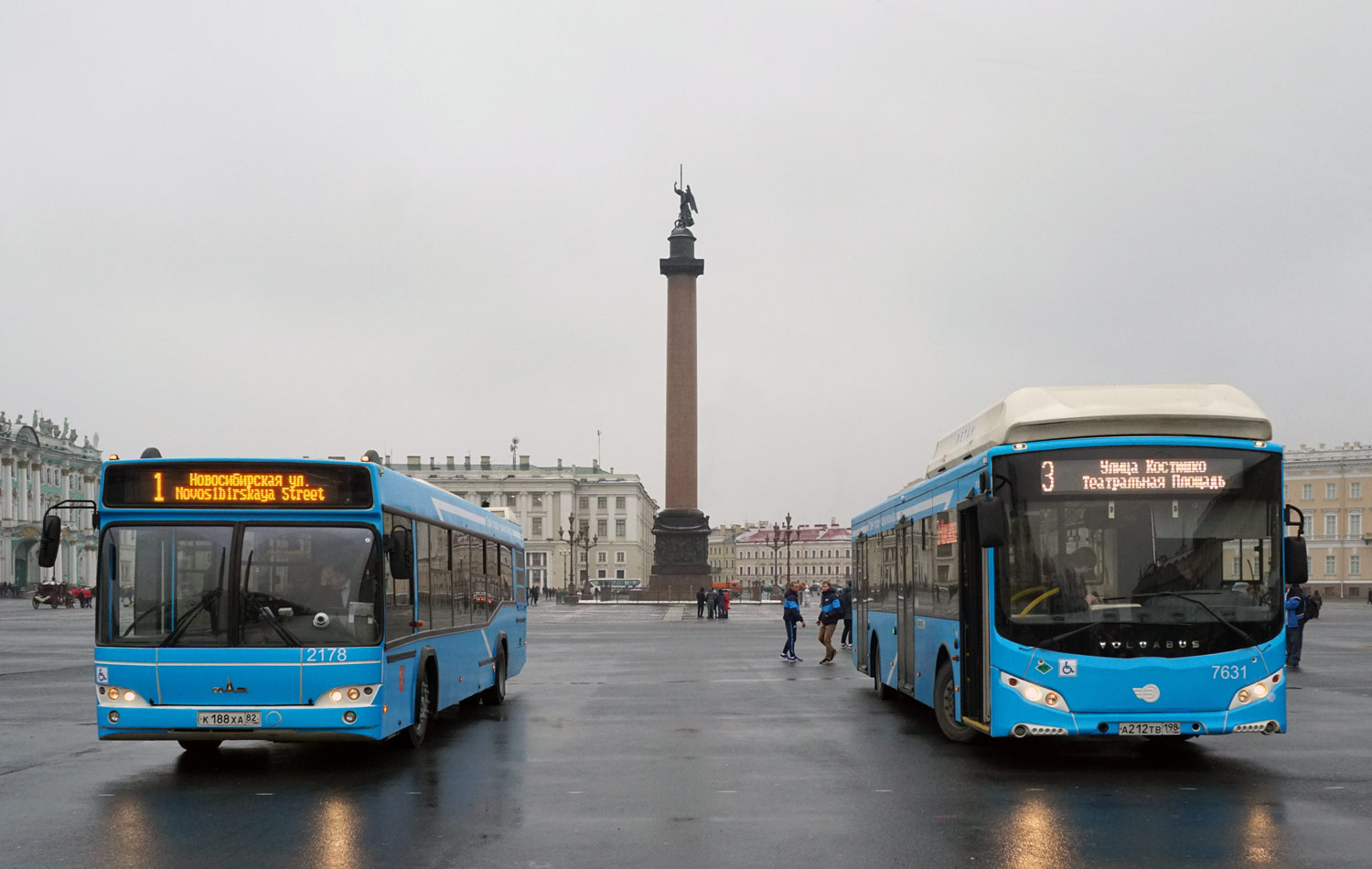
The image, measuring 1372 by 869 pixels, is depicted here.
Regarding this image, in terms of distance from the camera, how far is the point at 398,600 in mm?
11711

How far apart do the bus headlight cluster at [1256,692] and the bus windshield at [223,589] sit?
6489mm

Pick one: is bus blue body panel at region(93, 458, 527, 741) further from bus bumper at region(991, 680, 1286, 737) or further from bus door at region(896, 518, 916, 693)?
bus door at region(896, 518, 916, 693)

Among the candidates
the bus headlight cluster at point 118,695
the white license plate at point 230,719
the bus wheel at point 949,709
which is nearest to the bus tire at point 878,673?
the bus wheel at point 949,709

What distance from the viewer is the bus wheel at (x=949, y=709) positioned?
41.6 ft

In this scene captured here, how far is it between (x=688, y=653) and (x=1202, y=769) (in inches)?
726

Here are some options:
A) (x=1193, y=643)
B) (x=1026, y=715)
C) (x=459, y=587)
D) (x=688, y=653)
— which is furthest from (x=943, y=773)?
(x=688, y=653)

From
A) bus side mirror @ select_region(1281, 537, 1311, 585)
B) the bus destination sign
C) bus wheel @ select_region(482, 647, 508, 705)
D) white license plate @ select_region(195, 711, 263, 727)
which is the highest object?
the bus destination sign

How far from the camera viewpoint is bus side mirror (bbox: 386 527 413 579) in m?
11.1

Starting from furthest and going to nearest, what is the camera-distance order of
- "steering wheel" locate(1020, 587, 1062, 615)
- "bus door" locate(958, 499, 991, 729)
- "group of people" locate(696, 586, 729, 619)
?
"group of people" locate(696, 586, 729, 619), "bus door" locate(958, 499, 991, 729), "steering wheel" locate(1020, 587, 1062, 615)

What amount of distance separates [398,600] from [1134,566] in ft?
18.9

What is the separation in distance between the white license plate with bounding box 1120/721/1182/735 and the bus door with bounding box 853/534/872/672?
320 inches

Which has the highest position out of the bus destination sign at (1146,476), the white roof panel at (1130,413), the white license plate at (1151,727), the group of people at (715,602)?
the white roof panel at (1130,413)

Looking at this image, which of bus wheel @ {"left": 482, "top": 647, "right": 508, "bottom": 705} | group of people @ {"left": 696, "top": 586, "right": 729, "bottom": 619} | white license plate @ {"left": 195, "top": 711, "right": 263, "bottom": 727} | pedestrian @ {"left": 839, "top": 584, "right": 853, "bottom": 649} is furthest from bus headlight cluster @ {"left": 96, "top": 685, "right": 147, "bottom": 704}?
group of people @ {"left": 696, "top": 586, "right": 729, "bottom": 619}

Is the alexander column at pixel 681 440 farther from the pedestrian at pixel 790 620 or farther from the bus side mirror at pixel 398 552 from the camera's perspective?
the bus side mirror at pixel 398 552
